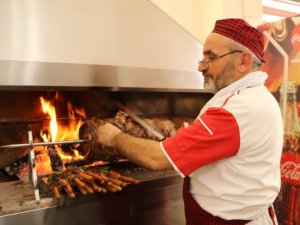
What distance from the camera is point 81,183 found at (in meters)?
1.27

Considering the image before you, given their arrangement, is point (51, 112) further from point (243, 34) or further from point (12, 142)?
point (243, 34)

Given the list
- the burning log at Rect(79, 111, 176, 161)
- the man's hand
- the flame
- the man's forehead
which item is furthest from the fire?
the man's forehead

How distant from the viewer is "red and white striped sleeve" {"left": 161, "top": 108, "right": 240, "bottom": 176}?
40.0 inches

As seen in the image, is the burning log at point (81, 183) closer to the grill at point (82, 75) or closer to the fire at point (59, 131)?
the grill at point (82, 75)

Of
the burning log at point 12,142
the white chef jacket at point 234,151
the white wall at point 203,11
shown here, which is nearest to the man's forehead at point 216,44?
the white chef jacket at point 234,151

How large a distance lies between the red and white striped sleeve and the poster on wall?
903mm

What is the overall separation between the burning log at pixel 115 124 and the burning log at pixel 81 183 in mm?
195

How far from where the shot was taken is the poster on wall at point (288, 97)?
1.76m

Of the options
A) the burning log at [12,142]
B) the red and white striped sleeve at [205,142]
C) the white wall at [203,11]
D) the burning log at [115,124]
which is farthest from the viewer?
the white wall at [203,11]

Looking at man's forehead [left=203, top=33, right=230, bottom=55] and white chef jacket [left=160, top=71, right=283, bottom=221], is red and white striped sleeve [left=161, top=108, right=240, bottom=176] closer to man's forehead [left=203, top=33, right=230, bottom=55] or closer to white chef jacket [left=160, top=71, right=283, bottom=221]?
white chef jacket [left=160, top=71, right=283, bottom=221]

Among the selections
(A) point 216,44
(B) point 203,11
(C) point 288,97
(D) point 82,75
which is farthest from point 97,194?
(B) point 203,11

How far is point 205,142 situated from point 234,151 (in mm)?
107

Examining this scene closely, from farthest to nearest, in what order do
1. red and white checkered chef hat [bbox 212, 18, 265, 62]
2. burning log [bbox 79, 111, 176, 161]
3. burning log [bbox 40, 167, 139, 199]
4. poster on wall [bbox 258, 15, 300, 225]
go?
poster on wall [bbox 258, 15, 300, 225] < burning log [bbox 79, 111, 176, 161] < burning log [bbox 40, 167, 139, 199] < red and white checkered chef hat [bbox 212, 18, 265, 62]

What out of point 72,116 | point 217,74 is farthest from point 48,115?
point 217,74
